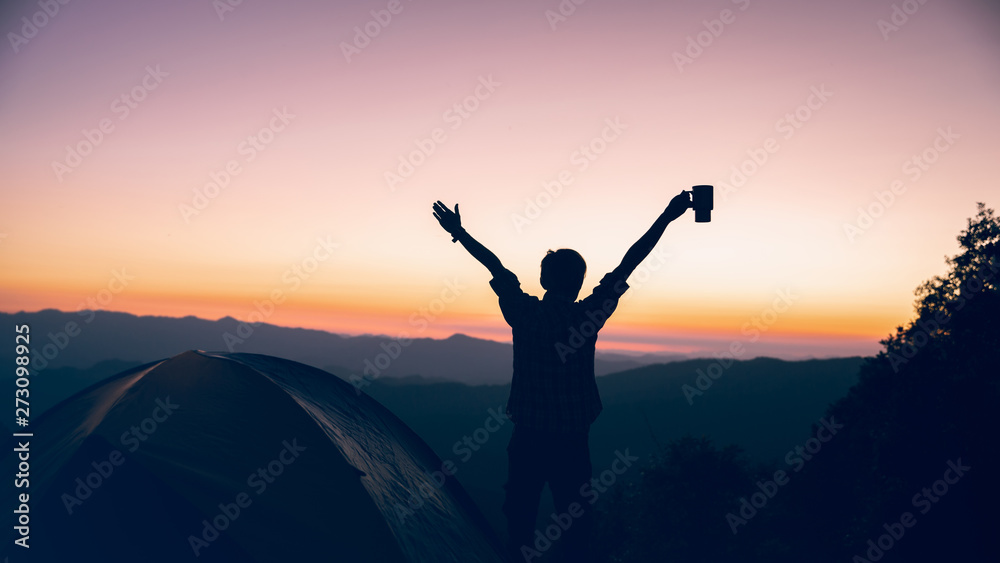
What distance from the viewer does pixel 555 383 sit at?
15.7 feet

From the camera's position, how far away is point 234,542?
410cm

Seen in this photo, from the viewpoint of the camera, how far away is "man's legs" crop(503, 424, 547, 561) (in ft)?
15.8

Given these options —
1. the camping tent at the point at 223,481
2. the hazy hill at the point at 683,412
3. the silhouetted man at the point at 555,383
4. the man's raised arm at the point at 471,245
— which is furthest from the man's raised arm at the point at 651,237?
the hazy hill at the point at 683,412

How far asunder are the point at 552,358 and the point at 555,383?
0.71 feet

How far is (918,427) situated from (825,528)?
812 cm

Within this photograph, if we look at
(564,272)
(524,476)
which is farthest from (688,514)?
(564,272)

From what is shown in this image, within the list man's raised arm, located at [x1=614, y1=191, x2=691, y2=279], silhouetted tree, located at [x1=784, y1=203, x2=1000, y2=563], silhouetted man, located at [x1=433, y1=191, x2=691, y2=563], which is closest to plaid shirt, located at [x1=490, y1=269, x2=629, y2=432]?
silhouetted man, located at [x1=433, y1=191, x2=691, y2=563]

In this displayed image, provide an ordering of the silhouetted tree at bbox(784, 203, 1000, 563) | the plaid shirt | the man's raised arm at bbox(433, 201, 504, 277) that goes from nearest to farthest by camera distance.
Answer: the plaid shirt < the man's raised arm at bbox(433, 201, 504, 277) < the silhouetted tree at bbox(784, 203, 1000, 563)

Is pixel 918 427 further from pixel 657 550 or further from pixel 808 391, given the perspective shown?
pixel 808 391

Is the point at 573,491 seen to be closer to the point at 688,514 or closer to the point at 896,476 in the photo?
the point at 896,476

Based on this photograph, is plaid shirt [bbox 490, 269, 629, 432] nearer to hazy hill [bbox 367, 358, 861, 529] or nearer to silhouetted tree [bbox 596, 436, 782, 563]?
silhouetted tree [bbox 596, 436, 782, 563]

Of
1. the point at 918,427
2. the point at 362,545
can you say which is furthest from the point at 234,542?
the point at 918,427

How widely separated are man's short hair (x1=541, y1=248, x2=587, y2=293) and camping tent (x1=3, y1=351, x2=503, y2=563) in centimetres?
244

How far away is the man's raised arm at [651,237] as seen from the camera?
5027 mm
